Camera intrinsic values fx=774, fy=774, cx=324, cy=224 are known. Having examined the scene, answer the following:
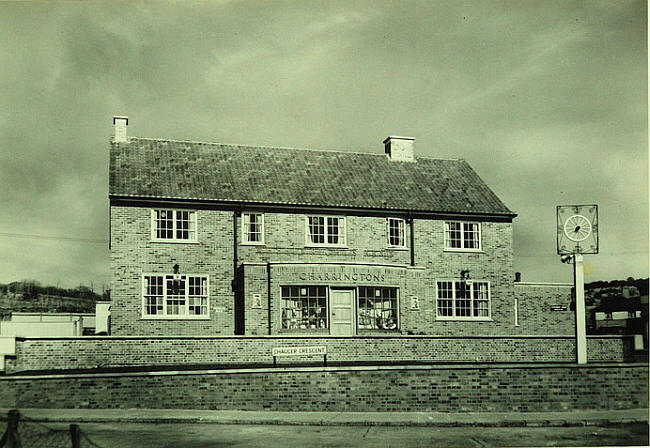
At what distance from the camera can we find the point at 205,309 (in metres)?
27.7

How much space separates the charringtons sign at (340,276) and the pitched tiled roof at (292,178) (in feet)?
12.4

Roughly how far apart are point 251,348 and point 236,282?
5.72m

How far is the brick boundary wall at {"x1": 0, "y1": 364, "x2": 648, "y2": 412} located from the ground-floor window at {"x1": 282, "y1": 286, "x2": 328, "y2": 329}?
8.34m

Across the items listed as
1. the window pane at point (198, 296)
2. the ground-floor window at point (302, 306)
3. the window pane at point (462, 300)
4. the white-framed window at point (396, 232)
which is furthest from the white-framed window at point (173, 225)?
the window pane at point (462, 300)

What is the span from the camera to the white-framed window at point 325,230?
98.0 ft

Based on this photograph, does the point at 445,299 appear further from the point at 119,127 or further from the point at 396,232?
the point at 119,127

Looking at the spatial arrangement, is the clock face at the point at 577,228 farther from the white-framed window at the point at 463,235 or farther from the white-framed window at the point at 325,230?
the white-framed window at the point at 325,230

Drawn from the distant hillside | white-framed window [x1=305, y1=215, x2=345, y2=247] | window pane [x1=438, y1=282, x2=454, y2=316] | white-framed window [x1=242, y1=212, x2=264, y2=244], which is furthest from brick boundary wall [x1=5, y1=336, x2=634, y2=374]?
the distant hillside

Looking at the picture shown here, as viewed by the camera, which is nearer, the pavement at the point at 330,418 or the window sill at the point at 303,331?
the pavement at the point at 330,418

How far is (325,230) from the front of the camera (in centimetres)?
3009

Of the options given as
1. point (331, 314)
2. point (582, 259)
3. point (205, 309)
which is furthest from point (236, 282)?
point (582, 259)

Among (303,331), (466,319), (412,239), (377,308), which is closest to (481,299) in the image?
(466,319)

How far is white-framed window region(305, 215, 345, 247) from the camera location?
29859 millimetres

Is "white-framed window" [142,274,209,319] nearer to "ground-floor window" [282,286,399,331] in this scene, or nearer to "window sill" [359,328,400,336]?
"ground-floor window" [282,286,399,331]
